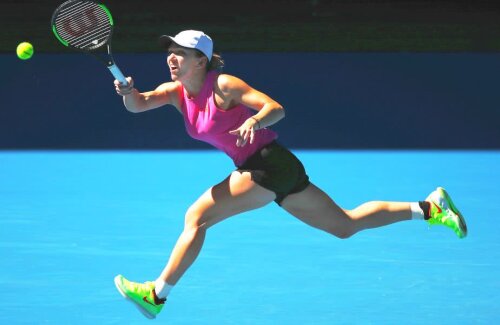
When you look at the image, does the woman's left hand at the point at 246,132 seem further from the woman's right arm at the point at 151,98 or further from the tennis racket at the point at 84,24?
the tennis racket at the point at 84,24

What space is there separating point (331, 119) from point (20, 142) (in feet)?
9.11

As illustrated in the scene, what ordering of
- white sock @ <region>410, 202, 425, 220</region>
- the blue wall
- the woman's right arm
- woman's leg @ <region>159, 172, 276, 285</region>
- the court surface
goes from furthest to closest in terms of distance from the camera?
1. the blue wall
2. white sock @ <region>410, 202, 425, 220</region>
3. the court surface
4. the woman's right arm
5. woman's leg @ <region>159, 172, 276, 285</region>

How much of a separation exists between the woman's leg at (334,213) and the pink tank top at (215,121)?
0.29 meters

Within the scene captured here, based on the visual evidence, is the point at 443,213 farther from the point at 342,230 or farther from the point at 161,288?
the point at 161,288

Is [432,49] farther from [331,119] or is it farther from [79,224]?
[79,224]

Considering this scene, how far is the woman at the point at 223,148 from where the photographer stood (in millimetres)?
4867

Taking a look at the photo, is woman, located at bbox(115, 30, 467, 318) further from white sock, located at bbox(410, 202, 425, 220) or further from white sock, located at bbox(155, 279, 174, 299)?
white sock, located at bbox(410, 202, 425, 220)

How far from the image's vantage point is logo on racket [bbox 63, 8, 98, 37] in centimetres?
540

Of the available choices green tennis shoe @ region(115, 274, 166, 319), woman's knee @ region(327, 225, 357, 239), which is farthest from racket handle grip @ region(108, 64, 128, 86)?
woman's knee @ region(327, 225, 357, 239)

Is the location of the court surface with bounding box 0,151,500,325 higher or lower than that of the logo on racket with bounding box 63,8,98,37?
lower

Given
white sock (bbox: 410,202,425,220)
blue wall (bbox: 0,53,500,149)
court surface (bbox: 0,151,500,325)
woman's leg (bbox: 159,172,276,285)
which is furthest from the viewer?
blue wall (bbox: 0,53,500,149)

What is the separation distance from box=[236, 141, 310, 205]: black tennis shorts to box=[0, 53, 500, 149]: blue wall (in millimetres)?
4487

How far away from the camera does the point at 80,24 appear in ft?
17.8

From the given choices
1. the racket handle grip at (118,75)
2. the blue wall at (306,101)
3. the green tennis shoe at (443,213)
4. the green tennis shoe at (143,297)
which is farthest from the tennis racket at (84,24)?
the blue wall at (306,101)
